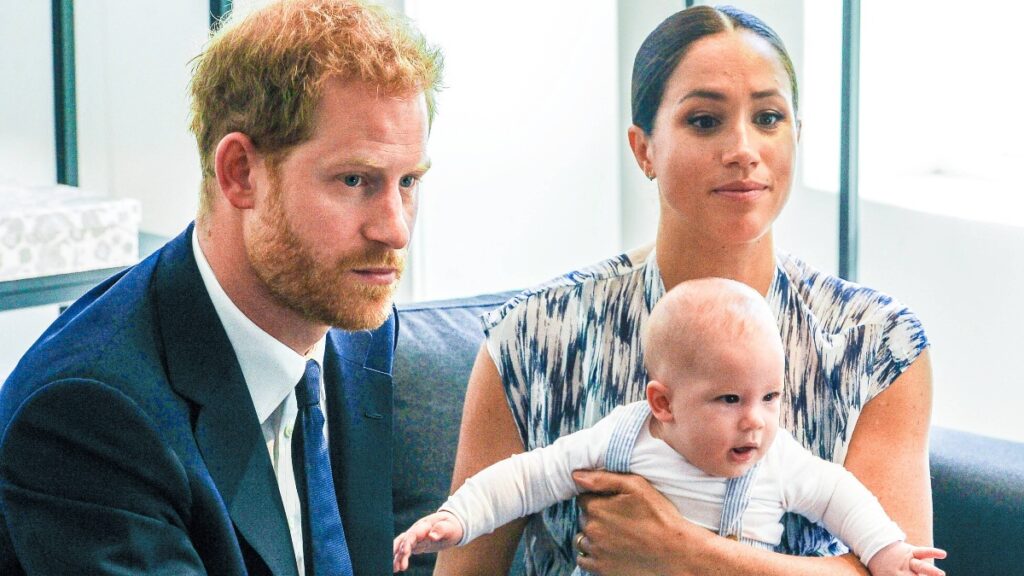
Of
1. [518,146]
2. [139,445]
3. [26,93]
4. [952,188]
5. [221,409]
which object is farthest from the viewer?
[518,146]

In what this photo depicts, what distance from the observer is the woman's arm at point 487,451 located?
73.0 inches

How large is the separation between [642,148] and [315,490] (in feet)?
2.46

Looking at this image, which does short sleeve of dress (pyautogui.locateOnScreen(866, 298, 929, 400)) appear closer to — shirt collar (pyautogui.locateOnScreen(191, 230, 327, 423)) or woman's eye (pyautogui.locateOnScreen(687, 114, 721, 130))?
woman's eye (pyautogui.locateOnScreen(687, 114, 721, 130))

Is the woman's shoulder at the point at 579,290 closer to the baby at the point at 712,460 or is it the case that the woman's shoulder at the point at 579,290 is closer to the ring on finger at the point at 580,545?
the baby at the point at 712,460

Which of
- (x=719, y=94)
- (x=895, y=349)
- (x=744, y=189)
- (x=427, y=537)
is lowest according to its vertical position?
(x=427, y=537)

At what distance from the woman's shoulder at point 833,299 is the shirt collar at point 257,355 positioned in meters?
0.76

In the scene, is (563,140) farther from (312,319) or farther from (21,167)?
(312,319)

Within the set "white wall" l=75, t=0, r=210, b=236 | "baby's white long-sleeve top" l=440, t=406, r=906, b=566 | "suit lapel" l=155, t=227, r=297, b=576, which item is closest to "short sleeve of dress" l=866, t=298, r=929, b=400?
"baby's white long-sleeve top" l=440, t=406, r=906, b=566

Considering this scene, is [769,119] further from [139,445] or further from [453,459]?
[139,445]

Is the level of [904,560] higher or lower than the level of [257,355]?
lower

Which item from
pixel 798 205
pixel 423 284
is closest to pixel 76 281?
pixel 423 284

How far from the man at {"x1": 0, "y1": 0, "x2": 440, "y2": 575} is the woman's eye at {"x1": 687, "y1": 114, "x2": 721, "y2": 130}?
17.2 inches

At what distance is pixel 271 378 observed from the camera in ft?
4.63

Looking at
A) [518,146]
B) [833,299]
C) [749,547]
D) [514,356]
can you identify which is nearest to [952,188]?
[518,146]
